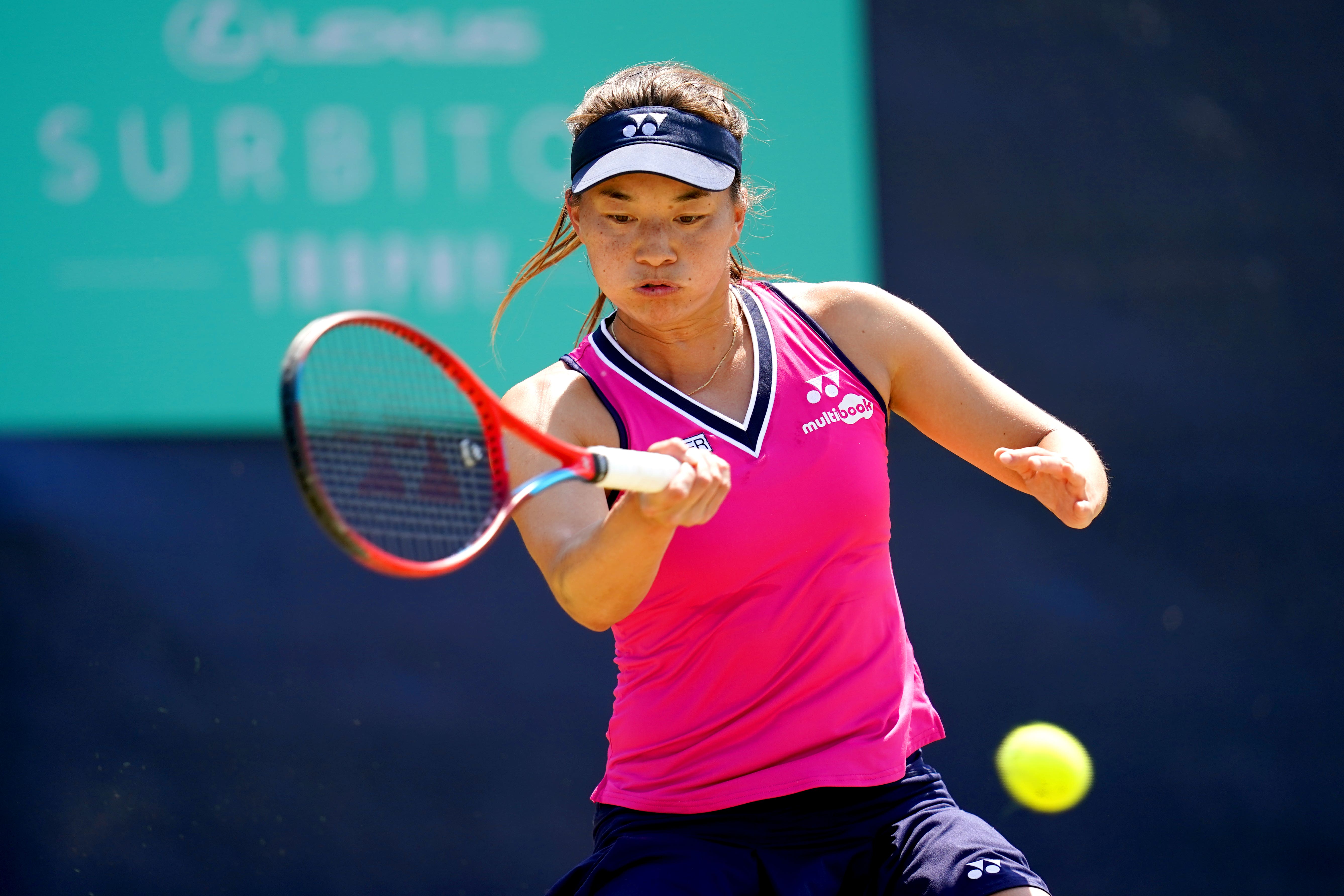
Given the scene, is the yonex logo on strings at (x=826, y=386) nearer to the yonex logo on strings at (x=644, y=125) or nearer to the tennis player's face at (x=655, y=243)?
the tennis player's face at (x=655, y=243)

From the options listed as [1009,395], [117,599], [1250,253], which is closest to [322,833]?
[117,599]

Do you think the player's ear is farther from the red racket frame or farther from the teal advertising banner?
the teal advertising banner

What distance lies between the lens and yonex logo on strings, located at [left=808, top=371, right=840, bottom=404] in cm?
211

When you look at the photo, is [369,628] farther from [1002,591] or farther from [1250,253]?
[1250,253]

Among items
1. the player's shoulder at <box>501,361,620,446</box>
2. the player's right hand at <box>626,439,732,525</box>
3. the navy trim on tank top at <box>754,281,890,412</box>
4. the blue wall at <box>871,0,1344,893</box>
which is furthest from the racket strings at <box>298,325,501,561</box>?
the blue wall at <box>871,0,1344,893</box>

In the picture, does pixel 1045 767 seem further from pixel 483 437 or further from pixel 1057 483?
pixel 483 437

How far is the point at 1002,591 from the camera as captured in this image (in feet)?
12.1

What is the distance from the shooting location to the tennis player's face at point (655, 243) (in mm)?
2051

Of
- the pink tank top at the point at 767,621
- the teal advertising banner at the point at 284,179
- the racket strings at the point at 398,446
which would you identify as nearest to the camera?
the racket strings at the point at 398,446

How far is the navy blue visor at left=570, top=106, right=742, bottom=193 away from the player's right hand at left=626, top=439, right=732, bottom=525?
0.50 meters

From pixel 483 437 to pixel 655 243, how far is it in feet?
1.43

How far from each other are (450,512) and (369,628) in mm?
1783

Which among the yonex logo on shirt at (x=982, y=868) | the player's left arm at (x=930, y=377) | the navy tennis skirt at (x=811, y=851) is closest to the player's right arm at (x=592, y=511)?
the navy tennis skirt at (x=811, y=851)

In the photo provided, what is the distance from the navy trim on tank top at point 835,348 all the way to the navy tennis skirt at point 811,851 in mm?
627
